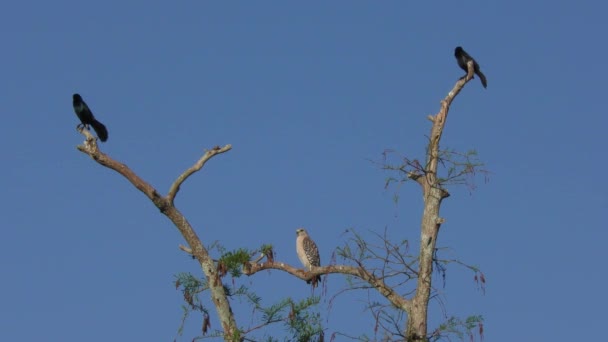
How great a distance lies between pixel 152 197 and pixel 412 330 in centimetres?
277

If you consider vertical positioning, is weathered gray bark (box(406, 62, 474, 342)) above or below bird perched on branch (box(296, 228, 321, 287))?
below

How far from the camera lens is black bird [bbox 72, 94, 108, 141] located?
523 inches

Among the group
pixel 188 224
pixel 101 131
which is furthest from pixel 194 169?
pixel 101 131

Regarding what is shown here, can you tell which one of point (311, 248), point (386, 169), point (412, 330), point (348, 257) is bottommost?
point (412, 330)

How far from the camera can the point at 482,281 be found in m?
9.78

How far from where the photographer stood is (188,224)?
11.0m

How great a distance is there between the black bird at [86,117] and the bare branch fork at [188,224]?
2262 mm

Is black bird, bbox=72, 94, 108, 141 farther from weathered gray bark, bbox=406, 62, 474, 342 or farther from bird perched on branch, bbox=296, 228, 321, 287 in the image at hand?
weathered gray bark, bbox=406, 62, 474, 342

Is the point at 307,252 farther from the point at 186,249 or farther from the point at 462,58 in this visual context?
the point at 186,249

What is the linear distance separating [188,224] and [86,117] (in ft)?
12.5

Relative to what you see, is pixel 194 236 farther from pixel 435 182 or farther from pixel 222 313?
pixel 435 182

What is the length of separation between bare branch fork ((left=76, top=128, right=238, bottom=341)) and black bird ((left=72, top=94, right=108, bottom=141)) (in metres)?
2.26

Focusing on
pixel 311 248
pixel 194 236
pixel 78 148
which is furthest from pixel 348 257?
pixel 311 248

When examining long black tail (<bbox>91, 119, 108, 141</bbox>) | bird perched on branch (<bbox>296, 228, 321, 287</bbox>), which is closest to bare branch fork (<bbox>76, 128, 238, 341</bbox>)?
long black tail (<bbox>91, 119, 108, 141</bbox>)
